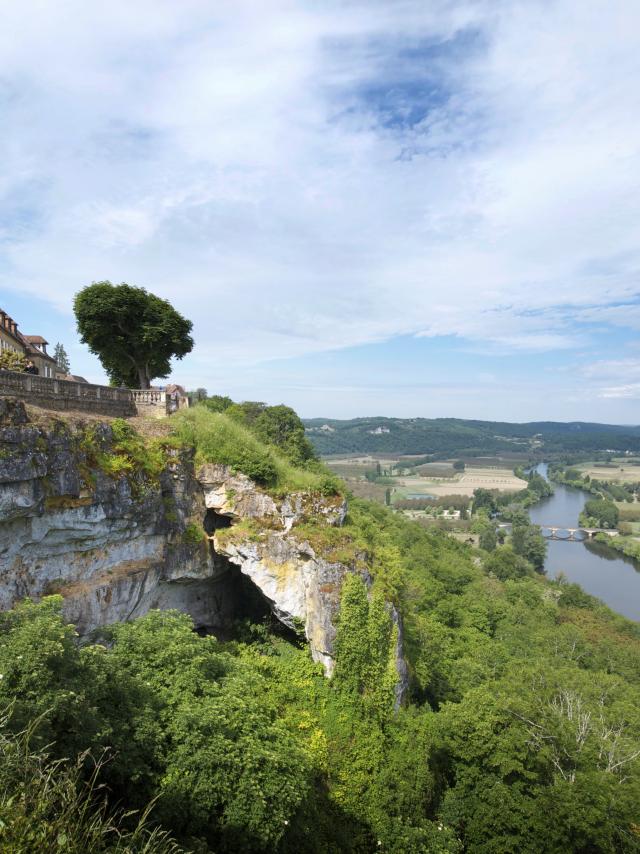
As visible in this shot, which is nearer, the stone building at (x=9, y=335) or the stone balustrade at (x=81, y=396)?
the stone balustrade at (x=81, y=396)

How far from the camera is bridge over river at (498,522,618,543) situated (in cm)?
9056

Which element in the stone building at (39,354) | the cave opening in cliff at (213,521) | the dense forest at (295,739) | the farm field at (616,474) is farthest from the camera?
the farm field at (616,474)

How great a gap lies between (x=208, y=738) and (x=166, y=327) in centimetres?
1961

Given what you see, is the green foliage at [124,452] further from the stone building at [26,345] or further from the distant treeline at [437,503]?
the distant treeline at [437,503]

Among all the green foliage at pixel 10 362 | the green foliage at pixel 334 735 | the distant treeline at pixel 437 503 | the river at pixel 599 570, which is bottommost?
the river at pixel 599 570

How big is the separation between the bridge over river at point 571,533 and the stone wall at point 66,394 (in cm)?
9014

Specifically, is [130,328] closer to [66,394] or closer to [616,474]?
[66,394]

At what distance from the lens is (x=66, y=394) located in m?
16.9

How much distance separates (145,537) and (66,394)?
595cm

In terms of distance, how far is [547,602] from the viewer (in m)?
41.0

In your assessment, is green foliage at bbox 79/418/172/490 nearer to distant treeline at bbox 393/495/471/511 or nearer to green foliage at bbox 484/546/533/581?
green foliage at bbox 484/546/533/581

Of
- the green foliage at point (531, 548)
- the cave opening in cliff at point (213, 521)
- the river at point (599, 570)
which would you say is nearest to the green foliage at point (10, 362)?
the cave opening in cliff at point (213, 521)

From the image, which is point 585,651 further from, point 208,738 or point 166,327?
point 166,327

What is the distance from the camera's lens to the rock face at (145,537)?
44.9 feet
